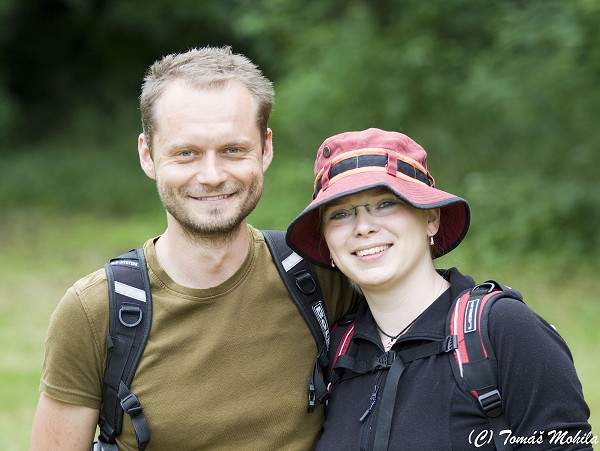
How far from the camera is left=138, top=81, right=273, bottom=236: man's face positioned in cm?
288

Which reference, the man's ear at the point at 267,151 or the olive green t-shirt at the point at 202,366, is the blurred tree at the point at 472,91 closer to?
the man's ear at the point at 267,151

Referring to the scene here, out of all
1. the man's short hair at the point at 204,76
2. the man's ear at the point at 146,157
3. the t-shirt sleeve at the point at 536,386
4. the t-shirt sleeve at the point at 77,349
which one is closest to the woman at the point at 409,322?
the t-shirt sleeve at the point at 536,386

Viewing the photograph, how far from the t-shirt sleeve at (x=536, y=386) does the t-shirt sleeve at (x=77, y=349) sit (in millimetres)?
1149

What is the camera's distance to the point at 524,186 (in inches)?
389

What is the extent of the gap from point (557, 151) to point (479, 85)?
125 centimetres

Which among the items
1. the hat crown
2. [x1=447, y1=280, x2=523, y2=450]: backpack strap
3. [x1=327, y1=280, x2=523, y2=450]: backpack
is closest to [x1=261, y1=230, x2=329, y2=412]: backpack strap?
[x1=327, y1=280, x2=523, y2=450]: backpack

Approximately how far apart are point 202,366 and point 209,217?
452 millimetres

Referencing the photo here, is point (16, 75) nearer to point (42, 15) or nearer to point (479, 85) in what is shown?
point (42, 15)

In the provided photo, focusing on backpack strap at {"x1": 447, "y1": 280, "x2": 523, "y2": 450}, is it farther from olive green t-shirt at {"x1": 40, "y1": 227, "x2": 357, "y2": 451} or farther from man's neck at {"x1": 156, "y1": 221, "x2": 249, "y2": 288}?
man's neck at {"x1": 156, "y1": 221, "x2": 249, "y2": 288}

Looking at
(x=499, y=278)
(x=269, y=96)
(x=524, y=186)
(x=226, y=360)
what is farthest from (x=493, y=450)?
(x=524, y=186)

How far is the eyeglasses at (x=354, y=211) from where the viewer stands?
2767 millimetres

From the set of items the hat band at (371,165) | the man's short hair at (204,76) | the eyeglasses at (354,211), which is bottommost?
the eyeglasses at (354,211)

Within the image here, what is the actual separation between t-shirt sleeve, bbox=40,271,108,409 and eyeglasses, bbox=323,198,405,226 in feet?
2.33

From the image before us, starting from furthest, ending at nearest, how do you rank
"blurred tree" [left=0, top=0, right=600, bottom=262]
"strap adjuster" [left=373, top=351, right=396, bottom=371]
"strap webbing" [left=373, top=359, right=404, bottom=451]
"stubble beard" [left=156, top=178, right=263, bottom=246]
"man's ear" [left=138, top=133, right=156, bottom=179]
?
"blurred tree" [left=0, top=0, right=600, bottom=262], "man's ear" [left=138, top=133, right=156, bottom=179], "stubble beard" [left=156, top=178, right=263, bottom=246], "strap adjuster" [left=373, top=351, right=396, bottom=371], "strap webbing" [left=373, top=359, right=404, bottom=451]
